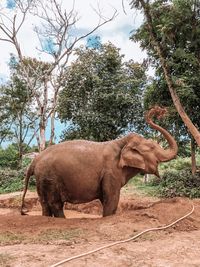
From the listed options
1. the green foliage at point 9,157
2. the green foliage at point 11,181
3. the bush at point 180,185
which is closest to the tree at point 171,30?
the bush at point 180,185

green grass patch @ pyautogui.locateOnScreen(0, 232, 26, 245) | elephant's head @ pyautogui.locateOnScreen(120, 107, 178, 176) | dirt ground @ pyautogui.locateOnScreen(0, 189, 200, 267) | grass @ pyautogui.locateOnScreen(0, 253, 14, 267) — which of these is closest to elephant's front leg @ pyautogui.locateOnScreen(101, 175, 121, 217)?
elephant's head @ pyautogui.locateOnScreen(120, 107, 178, 176)

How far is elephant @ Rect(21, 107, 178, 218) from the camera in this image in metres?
8.94

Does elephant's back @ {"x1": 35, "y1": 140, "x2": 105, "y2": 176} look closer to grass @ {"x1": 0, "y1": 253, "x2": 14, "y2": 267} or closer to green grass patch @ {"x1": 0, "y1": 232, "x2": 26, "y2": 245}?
green grass patch @ {"x1": 0, "y1": 232, "x2": 26, "y2": 245}

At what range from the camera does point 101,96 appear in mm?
22312

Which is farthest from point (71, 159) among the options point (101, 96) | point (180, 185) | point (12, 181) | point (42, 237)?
point (12, 181)

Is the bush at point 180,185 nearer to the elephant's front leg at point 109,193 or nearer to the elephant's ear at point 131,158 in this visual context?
the elephant's ear at point 131,158

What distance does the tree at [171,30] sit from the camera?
15648 mm

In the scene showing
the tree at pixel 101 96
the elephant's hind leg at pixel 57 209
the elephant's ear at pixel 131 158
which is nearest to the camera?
the elephant's ear at pixel 131 158

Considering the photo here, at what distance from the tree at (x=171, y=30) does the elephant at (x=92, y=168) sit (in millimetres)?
6347

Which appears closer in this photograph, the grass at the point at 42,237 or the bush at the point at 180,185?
the grass at the point at 42,237

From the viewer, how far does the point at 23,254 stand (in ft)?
18.3

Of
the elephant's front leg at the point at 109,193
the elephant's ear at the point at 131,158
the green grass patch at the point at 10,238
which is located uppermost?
the elephant's ear at the point at 131,158

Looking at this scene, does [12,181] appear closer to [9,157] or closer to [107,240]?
[9,157]

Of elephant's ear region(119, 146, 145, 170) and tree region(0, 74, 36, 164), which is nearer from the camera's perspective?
elephant's ear region(119, 146, 145, 170)
